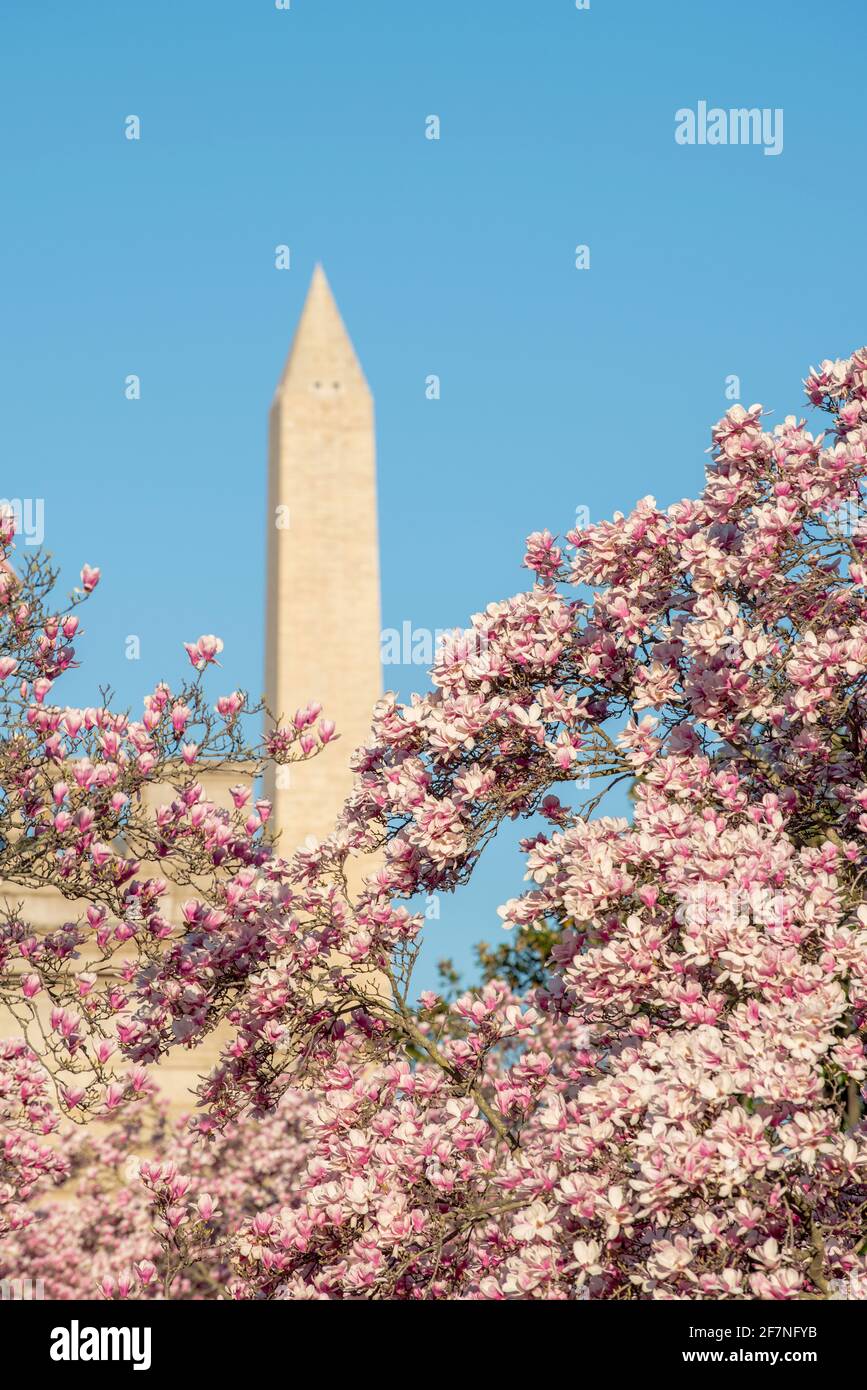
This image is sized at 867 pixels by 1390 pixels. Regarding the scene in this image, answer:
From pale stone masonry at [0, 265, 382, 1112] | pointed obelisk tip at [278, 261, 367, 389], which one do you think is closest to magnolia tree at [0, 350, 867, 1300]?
pale stone masonry at [0, 265, 382, 1112]

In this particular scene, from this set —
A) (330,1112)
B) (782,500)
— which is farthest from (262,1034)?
(782,500)

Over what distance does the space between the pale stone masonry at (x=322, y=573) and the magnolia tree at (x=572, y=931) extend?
1065 inches

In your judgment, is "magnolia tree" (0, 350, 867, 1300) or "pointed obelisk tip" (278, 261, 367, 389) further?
"pointed obelisk tip" (278, 261, 367, 389)

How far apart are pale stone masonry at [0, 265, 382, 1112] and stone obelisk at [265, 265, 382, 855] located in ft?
0.08

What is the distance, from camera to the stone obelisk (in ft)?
123

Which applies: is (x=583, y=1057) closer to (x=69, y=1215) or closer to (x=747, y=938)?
(x=747, y=938)

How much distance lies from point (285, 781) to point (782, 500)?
94.8 feet

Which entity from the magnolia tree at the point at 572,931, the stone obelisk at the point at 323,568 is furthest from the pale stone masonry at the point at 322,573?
the magnolia tree at the point at 572,931

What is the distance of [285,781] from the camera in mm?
36406

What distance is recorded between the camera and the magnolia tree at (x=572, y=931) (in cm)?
638

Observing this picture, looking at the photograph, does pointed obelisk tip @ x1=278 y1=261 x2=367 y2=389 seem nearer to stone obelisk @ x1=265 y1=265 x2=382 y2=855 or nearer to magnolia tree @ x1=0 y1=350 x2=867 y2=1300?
stone obelisk @ x1=265 y1=265 x2=382 y2=855

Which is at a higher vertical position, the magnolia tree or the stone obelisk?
the stone obelisk

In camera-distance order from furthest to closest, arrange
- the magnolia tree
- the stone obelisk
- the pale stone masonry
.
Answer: the stone obelisk < the pale stone masonry < the magnolia tree
